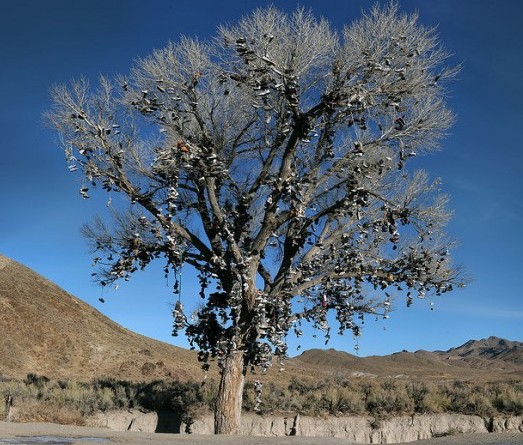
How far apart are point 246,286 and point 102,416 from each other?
6977 mm

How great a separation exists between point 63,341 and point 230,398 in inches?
1745

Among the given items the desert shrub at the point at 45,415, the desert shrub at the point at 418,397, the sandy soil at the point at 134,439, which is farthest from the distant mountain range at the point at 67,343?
the sandy soil at the point at 134,439

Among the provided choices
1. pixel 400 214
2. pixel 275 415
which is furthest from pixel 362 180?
pixel 275 415

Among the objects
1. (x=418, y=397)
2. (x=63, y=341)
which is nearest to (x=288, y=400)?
(x=418, y=397)

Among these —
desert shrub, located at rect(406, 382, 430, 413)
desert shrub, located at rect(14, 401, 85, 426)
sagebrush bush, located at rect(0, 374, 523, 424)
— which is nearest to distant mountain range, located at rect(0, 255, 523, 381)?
desert shrub, located at rect(406, 382, 430, 413)

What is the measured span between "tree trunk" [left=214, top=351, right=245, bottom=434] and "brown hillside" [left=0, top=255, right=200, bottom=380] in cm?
3373

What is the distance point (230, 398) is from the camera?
1543cm

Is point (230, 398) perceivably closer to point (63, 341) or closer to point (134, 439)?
point (134, 439)

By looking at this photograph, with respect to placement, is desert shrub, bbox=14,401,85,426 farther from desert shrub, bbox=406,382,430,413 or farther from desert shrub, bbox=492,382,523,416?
desert shrub, bbox=492,382,523,416

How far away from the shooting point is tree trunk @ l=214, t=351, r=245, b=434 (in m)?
15.3

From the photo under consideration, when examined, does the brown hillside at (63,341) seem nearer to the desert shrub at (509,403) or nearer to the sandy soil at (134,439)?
the desert shrub at (509,403)

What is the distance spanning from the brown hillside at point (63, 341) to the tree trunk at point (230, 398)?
111 ft

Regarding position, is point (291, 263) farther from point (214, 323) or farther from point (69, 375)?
point (69, 375)

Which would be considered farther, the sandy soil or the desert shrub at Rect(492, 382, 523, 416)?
the desert shrub at Rect(492, 382, 523, 416)
